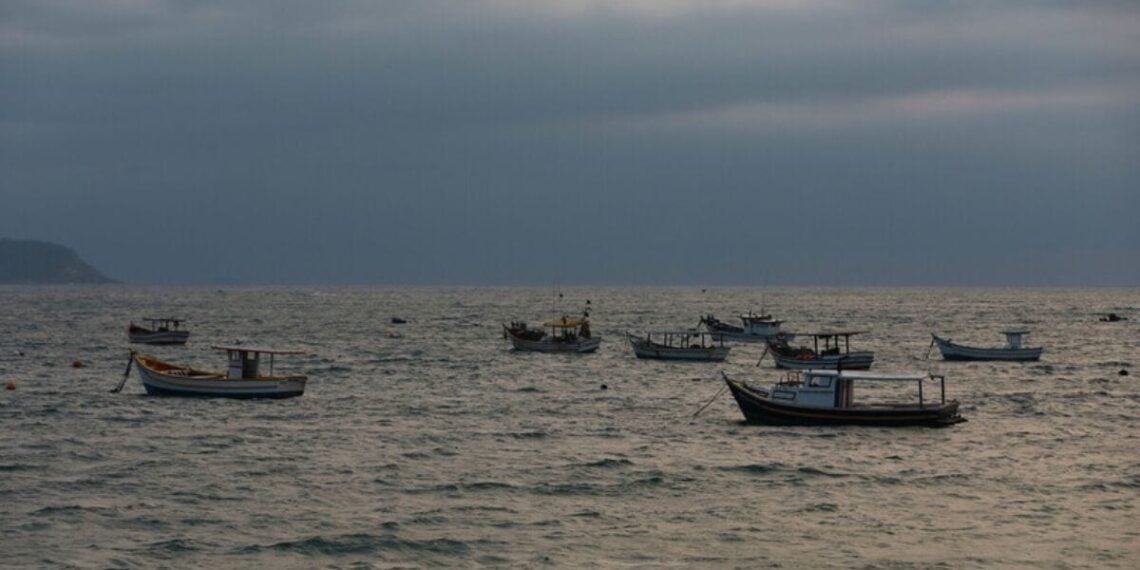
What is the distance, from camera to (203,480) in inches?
1542

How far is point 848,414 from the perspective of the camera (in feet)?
170

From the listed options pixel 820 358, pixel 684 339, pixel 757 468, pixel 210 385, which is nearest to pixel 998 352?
pixel 820 358

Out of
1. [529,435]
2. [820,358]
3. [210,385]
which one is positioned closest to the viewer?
[529,435]

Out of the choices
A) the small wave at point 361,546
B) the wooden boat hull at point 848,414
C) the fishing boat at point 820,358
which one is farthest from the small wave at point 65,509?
the fishing boat at point 820,358

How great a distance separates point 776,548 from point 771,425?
867 inches

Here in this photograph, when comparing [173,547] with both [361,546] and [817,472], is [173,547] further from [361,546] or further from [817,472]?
[817,472]

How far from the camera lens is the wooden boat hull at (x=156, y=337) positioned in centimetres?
11589

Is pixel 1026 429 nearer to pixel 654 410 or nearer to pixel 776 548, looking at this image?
pixel 654 410

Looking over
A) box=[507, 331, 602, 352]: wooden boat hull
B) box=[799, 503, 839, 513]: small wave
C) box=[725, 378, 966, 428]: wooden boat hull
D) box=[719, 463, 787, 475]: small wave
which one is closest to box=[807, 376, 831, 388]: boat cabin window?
box=[725, 378, 966, 428]: wooden boat hull

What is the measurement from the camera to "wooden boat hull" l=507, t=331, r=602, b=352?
10475cm

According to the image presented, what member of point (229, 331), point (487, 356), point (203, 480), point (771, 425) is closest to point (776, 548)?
point (203, 480)

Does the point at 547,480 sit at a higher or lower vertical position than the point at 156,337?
lower

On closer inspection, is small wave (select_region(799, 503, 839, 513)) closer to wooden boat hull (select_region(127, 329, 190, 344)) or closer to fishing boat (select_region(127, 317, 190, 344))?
fishing boat (select_region(127, 317, 190, 344))

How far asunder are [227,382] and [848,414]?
29096 mm
